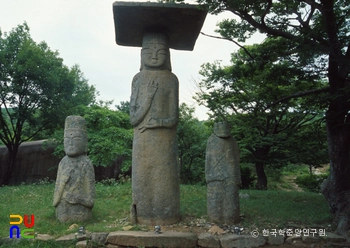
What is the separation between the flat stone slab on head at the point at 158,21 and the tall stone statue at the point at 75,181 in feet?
7.25

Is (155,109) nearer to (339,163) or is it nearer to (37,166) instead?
(339,163)

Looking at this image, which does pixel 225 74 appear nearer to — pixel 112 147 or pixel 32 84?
pixel 112 147

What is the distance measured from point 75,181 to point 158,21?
3.69 meters

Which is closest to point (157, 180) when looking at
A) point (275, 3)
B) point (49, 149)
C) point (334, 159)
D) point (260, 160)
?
point (334, 159)

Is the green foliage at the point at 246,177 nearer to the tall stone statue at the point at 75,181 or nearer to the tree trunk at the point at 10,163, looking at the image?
the tall stone statue at the point at 75,181

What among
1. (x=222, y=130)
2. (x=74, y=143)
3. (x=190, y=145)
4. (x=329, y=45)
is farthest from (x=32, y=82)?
(x=329, y=45)

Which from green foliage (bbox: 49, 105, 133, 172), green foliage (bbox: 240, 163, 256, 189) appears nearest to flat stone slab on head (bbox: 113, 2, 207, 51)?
green foliage (bbox: 49, 105, 133, 172)

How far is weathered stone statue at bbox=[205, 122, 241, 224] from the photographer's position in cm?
624

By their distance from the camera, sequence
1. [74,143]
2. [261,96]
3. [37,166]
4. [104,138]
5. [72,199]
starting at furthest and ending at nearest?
[37,166] < [104,138] < [261,96] < [74,143] < [72,199]

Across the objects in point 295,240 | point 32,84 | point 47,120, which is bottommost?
point 295,240

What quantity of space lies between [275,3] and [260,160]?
7429 millimetres

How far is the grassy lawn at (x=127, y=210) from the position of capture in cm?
607

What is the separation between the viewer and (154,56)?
21.2ft

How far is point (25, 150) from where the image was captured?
16.7 metres
